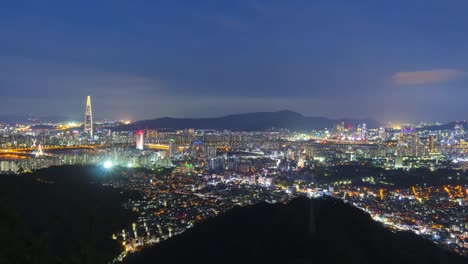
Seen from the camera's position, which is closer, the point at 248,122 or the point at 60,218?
the point at 60,218

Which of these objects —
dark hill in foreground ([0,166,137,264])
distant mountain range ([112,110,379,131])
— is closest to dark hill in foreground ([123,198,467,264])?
dark hill in foreground ([0,166,137,264])

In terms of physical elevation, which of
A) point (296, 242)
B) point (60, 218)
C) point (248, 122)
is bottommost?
point (296, 242)

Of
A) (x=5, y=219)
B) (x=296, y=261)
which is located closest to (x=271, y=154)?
(x=296, y=261)

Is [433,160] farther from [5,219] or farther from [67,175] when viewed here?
[5,219]

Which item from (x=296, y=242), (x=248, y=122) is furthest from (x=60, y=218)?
(x=248, y=122)

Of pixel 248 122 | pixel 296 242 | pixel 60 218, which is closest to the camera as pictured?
pixel 60 218

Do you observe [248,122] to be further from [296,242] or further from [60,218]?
[60,218]

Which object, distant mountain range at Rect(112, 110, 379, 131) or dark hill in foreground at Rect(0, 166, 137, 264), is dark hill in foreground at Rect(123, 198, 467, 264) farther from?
distant mountain range at Rect(112, 110, 379, 131)
